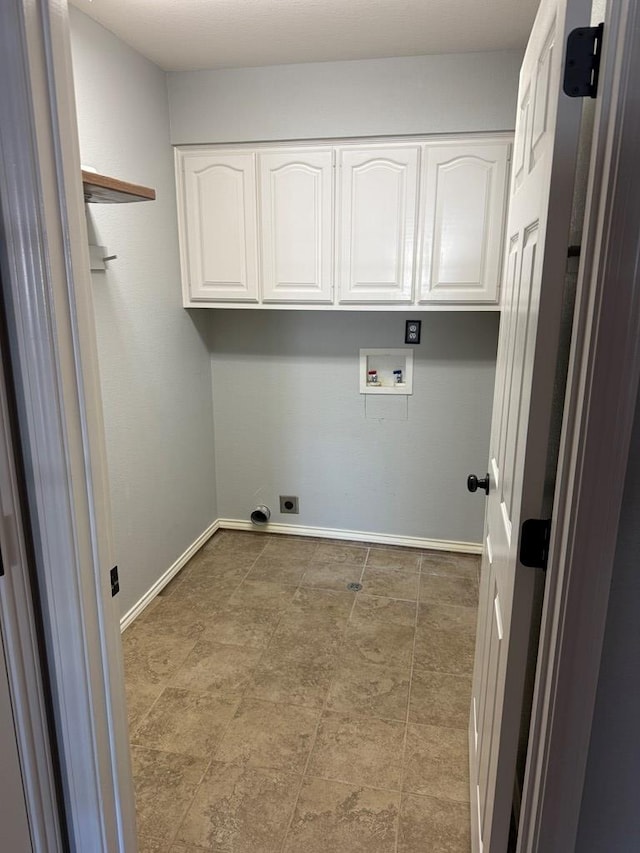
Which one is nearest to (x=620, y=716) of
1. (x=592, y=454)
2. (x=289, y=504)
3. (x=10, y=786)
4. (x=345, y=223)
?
(x=592, y=454)

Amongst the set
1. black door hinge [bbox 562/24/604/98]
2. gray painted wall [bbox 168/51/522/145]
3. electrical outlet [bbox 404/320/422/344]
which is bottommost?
electrical outlet [bbox 404/320/422/344]

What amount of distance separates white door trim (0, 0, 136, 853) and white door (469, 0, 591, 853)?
2.51 feet

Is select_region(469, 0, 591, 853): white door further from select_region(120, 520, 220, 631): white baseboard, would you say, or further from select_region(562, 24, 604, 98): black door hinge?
select_region(120, 520, 220, 631): white baseboard

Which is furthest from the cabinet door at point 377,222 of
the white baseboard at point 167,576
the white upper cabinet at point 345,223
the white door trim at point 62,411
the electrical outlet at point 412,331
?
the white door trim at point 62,411

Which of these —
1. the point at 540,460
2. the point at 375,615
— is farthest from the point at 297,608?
the point at 540,460

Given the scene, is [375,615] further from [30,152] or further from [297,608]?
[30,152]

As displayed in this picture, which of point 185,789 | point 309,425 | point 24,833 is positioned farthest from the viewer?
point 309,425

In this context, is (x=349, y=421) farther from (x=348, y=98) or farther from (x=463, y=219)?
(x=348, y=98)

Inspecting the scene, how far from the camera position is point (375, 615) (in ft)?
8.89

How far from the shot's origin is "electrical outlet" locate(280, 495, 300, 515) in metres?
3.50

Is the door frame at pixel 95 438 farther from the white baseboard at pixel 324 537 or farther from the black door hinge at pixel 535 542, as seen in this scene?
the white baseboard at pixel 324 537

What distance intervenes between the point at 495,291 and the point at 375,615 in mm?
1677

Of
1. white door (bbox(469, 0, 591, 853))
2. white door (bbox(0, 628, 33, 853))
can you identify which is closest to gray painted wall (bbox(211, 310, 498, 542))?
white door (bbox(469, 0, 591, 853))

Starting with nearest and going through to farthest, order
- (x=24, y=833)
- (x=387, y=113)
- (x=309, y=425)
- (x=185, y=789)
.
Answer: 1. (x=24, y=833)
2. (x=185, y=789)
3. (x=387, y=113)
4. (x=309, y=425)
